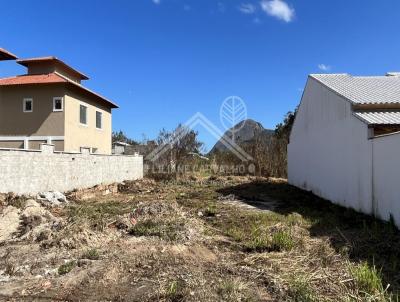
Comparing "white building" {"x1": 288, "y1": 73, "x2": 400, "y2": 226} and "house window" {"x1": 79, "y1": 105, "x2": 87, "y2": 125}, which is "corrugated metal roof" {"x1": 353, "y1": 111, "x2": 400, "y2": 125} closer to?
"white building" {"x1": 288, "y1": 73, "x2": 400, "y2": 226}

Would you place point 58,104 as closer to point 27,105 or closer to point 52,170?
point 27,105

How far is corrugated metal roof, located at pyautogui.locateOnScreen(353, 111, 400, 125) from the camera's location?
9.86 m

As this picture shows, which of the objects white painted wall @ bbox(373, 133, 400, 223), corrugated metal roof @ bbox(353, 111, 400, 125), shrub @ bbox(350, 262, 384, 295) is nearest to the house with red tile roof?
corrugated metal roof @ bbox(353, 111, 400, 125)

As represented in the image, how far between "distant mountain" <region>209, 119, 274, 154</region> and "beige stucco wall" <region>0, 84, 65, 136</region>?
522 inches

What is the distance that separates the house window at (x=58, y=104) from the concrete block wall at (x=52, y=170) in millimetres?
4139

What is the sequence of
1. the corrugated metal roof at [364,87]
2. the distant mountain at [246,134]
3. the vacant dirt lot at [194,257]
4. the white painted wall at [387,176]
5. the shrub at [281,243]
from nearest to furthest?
the vacant dirt lot at [194,257] → the shrub at [281,243] → the white painted wall at [387,176] → the corrugated metal roof at [364,87] → the distant mountain at [246,134]

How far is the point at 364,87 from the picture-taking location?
13234mm

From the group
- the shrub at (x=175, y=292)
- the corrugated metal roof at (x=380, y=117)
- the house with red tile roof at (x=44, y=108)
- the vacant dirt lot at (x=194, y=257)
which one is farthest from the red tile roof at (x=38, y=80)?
the shrub at (x=175, y=292)

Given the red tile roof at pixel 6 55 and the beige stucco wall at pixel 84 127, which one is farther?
the beige stucco wall at pixel 84 127

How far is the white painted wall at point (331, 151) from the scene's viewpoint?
10.2m

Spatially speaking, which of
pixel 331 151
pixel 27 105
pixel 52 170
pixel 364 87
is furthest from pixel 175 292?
pixel 27 105

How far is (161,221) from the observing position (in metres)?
8.04

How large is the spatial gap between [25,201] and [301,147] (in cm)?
1221

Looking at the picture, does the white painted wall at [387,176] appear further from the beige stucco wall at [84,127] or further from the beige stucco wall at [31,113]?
the beige stucco wall at [31,113]
